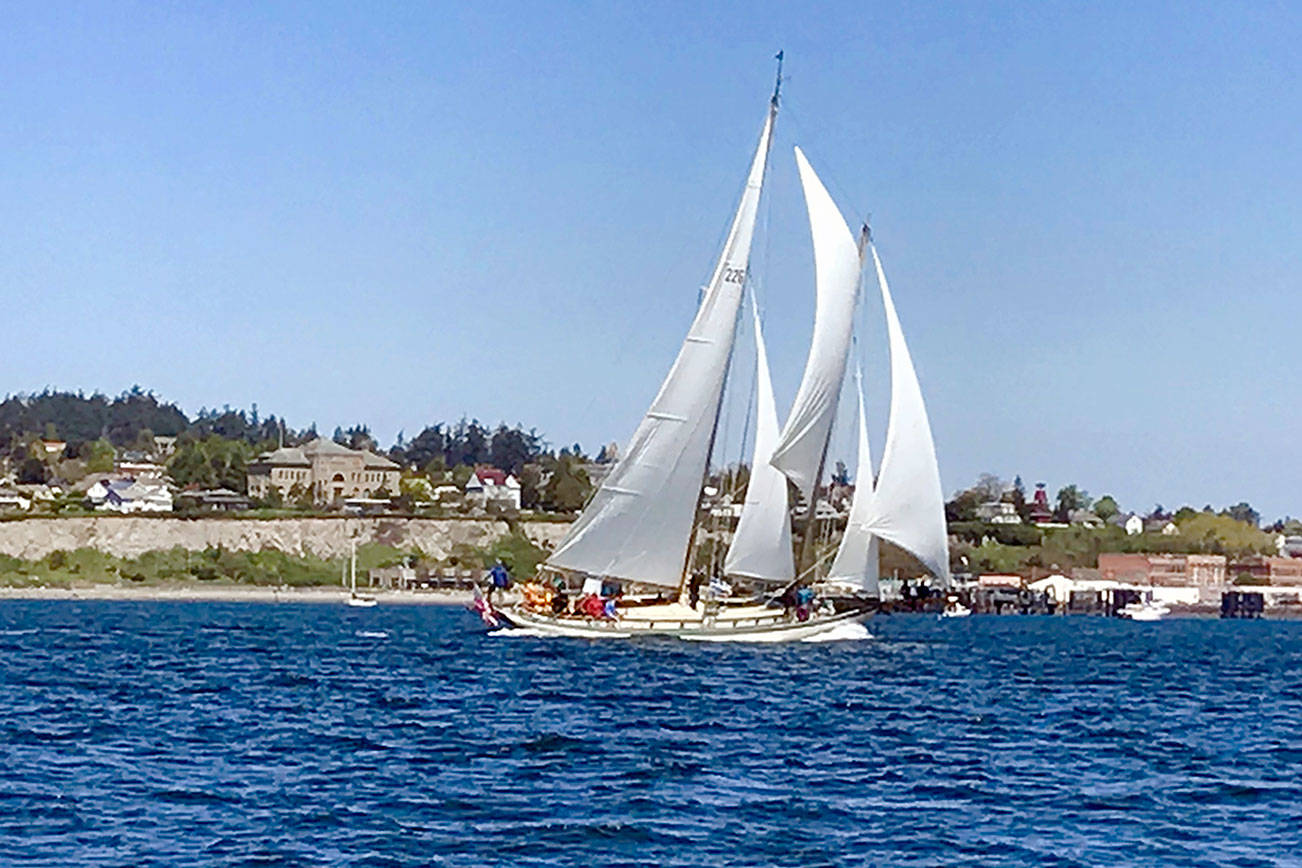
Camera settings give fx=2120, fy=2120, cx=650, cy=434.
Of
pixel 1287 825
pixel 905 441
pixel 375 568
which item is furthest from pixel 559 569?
pixel 375 568

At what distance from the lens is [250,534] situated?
166m

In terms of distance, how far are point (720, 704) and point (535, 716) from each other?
4900 millimetres

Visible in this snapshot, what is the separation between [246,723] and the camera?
3350 cm

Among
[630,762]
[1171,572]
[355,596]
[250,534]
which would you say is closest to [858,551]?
[630,762]

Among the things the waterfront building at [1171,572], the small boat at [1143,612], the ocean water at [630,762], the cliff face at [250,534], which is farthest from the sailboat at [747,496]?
the waterfront building at [1171,572]

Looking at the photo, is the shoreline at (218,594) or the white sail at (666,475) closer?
the white sail at (666,475)

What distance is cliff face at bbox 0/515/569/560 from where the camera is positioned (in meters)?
160

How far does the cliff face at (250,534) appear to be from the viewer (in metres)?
160

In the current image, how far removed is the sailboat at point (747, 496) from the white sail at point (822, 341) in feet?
0.13

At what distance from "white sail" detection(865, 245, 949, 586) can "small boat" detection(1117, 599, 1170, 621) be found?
331 feet

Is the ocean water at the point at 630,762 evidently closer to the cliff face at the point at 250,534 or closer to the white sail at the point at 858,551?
the white sail at the point at 858,551

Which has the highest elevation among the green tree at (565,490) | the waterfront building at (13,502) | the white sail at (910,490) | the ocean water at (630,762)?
the green tree at (565,490)

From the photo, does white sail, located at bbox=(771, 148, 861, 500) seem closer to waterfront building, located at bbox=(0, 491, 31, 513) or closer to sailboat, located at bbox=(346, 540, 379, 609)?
sailboat, located at bbox=(346, 540, 379, 609)

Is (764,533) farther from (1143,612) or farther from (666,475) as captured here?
(1143,612)
